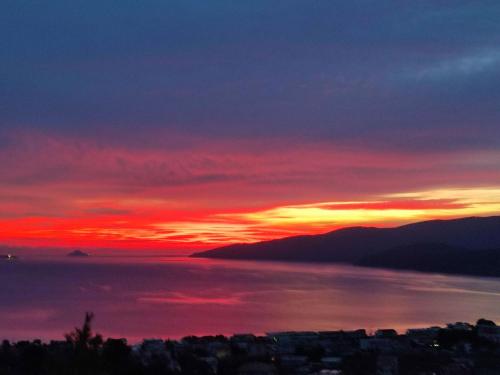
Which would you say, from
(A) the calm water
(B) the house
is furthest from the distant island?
(B) the house

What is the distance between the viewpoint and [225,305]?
35.5m

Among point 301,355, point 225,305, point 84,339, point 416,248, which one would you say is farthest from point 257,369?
point 416,248

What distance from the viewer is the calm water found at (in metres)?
26.8

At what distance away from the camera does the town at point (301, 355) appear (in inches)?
498

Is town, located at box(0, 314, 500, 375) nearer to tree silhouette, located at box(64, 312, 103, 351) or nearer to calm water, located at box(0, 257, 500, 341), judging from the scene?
tree silhouette, located at box(64, 312, 103, 351)

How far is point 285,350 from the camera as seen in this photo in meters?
16.6

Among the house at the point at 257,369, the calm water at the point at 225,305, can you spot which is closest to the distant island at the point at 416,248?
the calm water at the point at 225,305

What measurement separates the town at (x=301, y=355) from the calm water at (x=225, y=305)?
23.0 ft

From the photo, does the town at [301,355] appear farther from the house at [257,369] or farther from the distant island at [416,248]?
the distant island at [416,248]

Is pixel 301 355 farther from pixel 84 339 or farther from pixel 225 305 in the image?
pixel 225 305

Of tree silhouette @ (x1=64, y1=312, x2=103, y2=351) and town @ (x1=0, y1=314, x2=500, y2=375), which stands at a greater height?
tree silhouette @ (x1=64, y1=312, x2=103, y2=351)

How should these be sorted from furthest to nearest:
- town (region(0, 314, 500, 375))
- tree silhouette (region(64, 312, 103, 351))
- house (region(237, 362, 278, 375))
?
1. house (region(237, 362, 278, 375))
2. town (region(0, 314, 500, 375))
3. tree silhouette (region(64, 312, 103, 351))

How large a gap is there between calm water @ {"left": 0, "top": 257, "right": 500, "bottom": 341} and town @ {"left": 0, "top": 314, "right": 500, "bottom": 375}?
7.02 metres

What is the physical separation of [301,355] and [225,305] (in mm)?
19893
